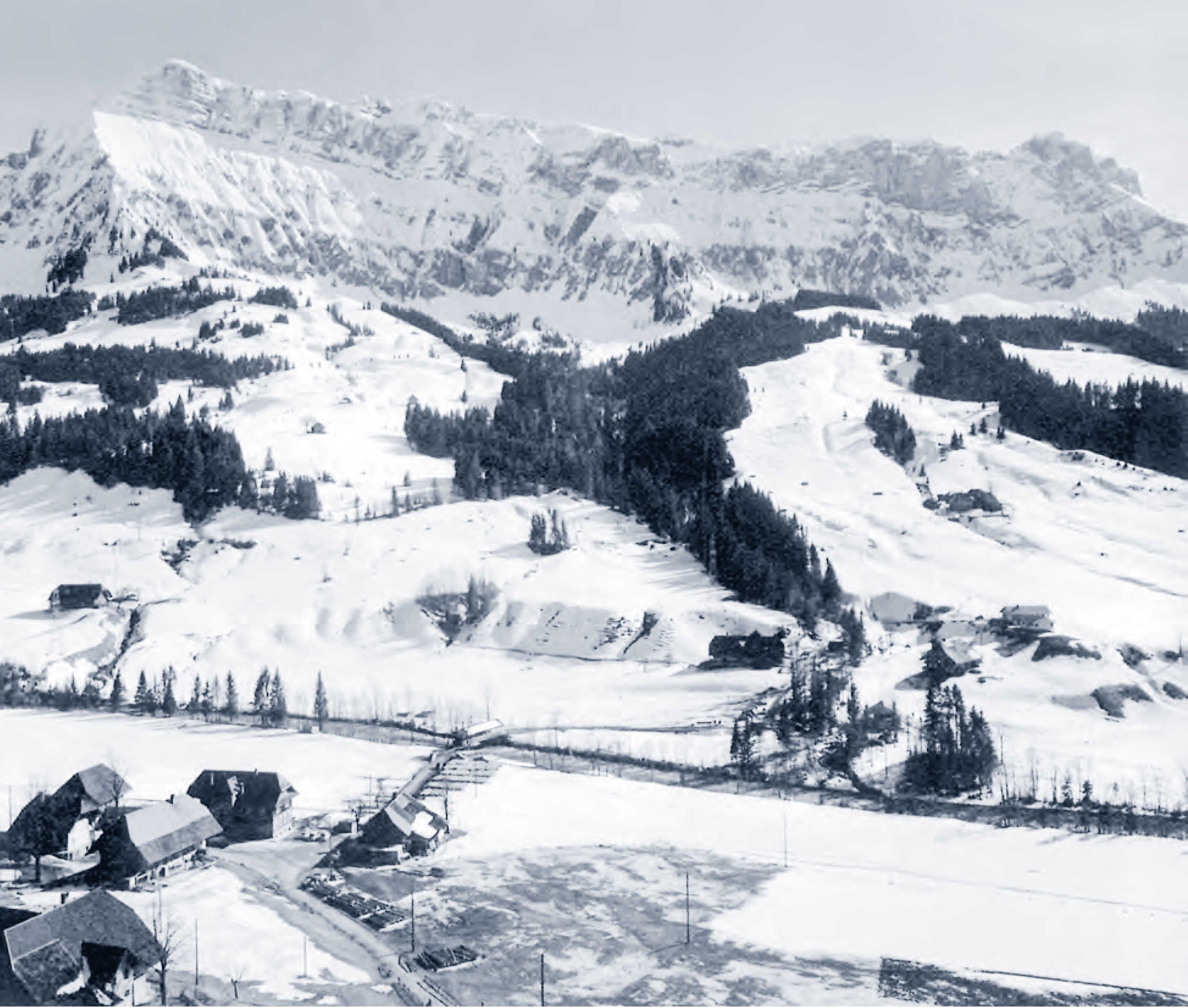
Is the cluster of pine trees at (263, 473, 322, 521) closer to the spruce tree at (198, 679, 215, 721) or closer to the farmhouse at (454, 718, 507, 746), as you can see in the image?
the spruce tree at (198, 679, 215, 721)

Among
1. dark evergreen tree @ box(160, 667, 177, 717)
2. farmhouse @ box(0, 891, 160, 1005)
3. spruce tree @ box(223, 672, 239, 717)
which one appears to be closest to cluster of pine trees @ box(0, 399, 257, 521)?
dark evergreen tree @ box(160, 667, 177, 717)

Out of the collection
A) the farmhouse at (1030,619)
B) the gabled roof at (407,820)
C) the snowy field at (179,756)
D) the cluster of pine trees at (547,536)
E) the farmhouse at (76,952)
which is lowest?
the snowy field at (179,756)

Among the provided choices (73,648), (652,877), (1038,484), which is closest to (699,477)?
(1038,484)

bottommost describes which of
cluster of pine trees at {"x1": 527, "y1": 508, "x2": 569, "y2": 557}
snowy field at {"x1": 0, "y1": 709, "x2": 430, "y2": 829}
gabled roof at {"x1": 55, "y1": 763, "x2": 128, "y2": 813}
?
snowy field at {"x1": 0, "y1": 709, "x2": 430, "y2": 829}

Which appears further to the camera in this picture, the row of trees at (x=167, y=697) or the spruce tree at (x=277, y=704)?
the row of trees at (x=167, y=697)

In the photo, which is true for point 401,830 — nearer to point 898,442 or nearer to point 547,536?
point 547,536

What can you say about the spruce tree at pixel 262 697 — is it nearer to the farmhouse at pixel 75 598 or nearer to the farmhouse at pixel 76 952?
the farmhouse at pixel 75 598

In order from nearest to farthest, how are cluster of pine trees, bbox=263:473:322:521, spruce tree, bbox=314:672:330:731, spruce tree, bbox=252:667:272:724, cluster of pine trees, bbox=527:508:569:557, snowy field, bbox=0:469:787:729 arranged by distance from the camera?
spruce tree, bbox=314:672:330:731, spruce tree, bbox=252:667:272:724, snowy field, bbox=0:469:787:729, cluster of pine trees, bbox=527:508:569:557, cluster of pine trees, bbox=263:473:322:521

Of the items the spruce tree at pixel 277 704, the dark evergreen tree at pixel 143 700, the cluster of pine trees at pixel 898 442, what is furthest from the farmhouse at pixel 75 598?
the cluster of pine trees at pixel 898 442
